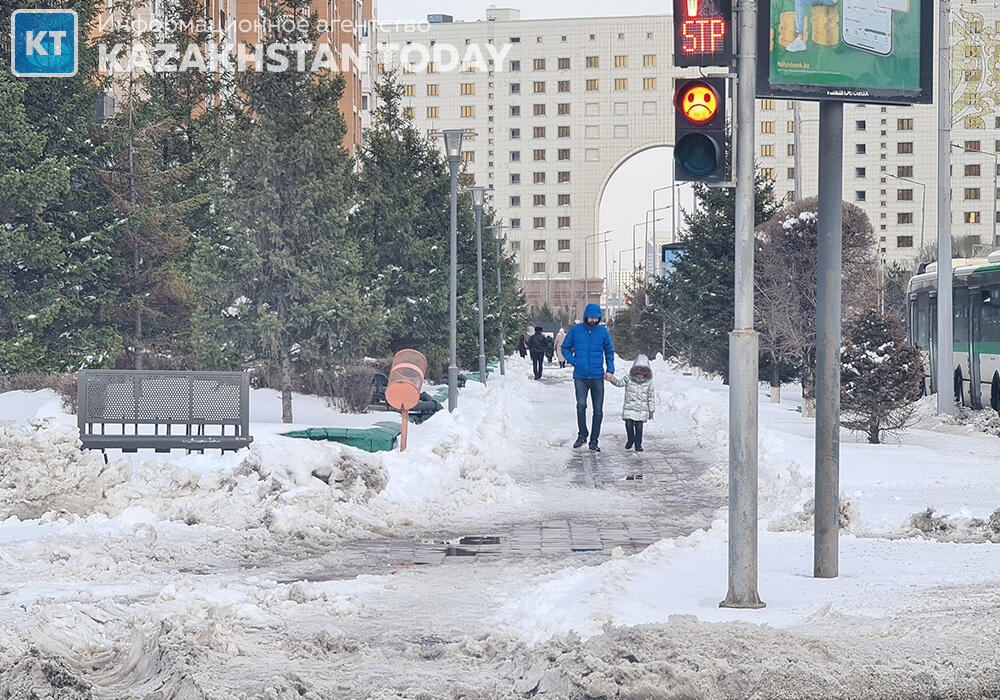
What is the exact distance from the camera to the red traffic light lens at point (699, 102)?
835 centimetres

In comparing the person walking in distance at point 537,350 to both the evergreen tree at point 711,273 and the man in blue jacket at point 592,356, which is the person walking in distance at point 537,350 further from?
the man in blue jacket at point 592,356

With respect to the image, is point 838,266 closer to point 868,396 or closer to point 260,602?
point 260,602

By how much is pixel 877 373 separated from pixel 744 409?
1258 cm

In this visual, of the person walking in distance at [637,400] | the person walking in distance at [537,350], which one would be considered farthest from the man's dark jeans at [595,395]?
the person walking in distance at [537,350]

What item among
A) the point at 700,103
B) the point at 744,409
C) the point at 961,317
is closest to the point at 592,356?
the point at 961,317

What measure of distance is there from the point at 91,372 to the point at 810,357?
1702cm

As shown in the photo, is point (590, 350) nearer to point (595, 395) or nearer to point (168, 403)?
point (595, 395)

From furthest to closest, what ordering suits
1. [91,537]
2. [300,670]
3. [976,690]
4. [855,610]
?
[91,537] < [855,610] < [300,670] < [976,690]

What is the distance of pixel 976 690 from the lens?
6.38 m

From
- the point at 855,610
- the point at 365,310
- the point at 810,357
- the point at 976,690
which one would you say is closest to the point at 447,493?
the point at 855,610

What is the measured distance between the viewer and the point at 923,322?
35031mm

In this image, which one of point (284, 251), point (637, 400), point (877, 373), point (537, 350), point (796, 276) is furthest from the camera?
point (537, 350)

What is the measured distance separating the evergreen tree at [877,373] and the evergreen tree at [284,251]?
343 inches

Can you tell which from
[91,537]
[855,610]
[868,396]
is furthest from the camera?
[868,396]
